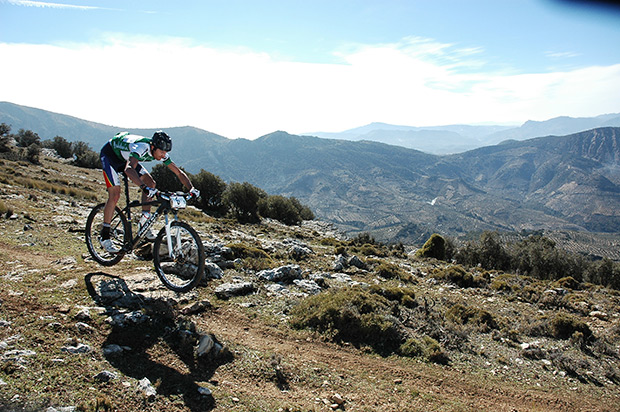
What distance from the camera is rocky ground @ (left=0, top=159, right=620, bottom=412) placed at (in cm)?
516

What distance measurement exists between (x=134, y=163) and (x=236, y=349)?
480 centimetres

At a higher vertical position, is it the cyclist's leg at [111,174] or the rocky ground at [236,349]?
the cyclist's leg at [111,174]

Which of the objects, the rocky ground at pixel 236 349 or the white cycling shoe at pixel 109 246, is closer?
the rocky ground at pixel 236 349

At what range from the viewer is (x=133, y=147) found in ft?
24.2

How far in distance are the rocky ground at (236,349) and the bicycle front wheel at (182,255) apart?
1.50ft

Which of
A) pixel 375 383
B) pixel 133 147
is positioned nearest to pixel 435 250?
pixel 375 383

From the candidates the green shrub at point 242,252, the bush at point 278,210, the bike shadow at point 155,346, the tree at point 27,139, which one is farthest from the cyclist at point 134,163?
the tree at point 27,139

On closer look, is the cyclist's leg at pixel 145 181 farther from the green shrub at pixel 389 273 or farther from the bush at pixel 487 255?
the bush at pixel 487 255

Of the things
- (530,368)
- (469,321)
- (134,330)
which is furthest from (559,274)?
(134,330)

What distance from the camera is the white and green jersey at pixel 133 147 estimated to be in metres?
7.36

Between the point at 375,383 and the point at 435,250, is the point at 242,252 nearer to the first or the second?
the point at 375,383

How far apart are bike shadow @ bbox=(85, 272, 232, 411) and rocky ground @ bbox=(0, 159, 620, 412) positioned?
24 millimetres

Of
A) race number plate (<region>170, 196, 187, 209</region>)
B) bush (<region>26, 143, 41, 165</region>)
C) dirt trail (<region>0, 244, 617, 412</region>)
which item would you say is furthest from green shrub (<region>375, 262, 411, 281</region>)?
bush (<region>26, 143, 41, 165</region>)

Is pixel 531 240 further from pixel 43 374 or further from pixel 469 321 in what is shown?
pixel 43 374
